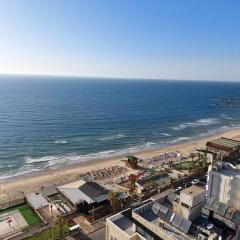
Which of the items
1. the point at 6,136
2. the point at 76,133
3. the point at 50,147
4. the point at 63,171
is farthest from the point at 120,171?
the point at 6,136

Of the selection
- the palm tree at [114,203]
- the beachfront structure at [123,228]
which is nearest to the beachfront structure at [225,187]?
the beachfront structure at [123,228]

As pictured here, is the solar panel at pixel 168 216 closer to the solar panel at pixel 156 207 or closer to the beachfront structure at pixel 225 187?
the solar panel at pixel 156 207

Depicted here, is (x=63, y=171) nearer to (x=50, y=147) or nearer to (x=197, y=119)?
(x=50, y=147)

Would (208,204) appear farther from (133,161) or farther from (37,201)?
(133,161)

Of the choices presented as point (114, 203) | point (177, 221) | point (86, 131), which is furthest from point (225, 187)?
point (86, 131)

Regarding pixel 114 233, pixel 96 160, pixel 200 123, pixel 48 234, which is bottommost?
pixel 96 160
